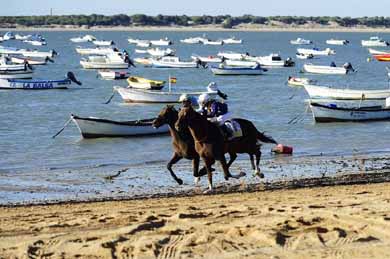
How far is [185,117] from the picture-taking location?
16.9 metres

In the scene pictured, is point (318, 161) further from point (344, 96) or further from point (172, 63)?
point (172, 63)

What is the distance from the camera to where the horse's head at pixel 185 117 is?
1689cm

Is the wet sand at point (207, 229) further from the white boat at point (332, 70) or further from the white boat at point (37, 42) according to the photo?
the white boat at point (37, 42)

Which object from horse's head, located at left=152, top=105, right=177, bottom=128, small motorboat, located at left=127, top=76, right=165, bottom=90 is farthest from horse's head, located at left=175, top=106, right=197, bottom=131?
small motorboat, located at left=127, top=76, right=165, bottom=90

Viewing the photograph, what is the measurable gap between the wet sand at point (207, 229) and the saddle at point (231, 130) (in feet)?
7.20

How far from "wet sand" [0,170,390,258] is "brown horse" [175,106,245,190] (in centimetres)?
153

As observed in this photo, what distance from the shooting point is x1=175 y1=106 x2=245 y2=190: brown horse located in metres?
17.0

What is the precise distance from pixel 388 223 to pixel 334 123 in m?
21.9

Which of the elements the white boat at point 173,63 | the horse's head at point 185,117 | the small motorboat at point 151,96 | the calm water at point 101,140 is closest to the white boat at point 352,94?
the calm water at point 101,140

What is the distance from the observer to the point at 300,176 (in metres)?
21.1

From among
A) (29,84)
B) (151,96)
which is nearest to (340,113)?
(151,96)

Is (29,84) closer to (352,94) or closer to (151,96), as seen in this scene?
(151,96)

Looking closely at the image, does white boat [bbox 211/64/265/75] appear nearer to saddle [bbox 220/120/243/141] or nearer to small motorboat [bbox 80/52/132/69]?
small motorboat [bbox 80/52/132/69]

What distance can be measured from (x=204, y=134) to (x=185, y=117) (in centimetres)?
61
